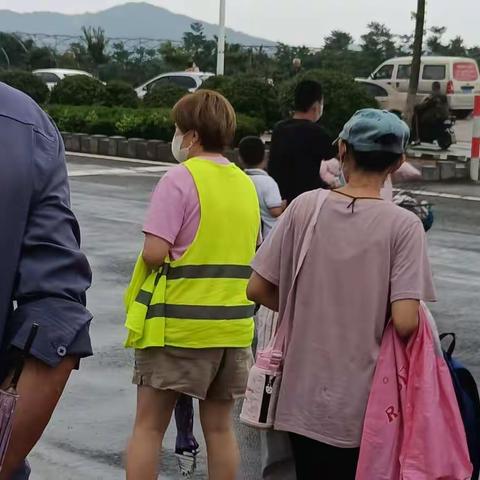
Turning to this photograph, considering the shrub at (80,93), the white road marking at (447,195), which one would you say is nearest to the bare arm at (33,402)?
the white road marking at (447,195)

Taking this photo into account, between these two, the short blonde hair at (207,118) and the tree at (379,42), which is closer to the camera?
the short blonde hair at (207,118)

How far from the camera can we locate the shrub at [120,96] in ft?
80.2

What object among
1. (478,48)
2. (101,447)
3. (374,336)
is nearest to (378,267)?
(374,336)

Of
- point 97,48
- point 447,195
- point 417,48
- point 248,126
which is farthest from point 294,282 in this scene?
point 97,48

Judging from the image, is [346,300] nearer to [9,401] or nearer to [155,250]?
[155,250]

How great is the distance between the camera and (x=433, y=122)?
2141 centimetres

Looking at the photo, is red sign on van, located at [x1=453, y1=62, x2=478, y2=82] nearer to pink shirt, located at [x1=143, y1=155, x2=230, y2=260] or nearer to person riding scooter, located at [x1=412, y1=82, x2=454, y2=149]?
person riding scooter, located at [x1=412, y1=82, x2=454, y2=149]

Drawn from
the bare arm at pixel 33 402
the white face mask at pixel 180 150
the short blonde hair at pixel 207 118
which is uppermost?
the short blonde hair at pixel 207 118

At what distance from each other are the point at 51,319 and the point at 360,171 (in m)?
1.65

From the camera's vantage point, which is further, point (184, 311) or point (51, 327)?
point (184, 311)

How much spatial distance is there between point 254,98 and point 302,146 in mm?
14585

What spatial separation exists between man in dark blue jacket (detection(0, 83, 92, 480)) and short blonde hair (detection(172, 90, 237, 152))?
2.38 metres

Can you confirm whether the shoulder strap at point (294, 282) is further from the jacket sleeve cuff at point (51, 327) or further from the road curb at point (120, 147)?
the road curb at point (120, 147)

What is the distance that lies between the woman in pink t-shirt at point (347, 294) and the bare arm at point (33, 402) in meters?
1.44
